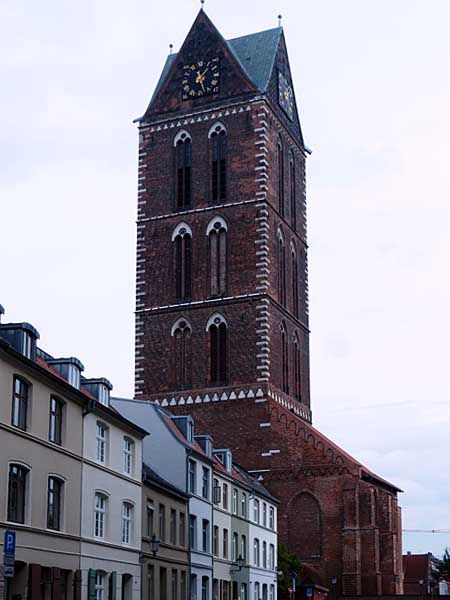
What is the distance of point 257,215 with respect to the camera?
7225cm

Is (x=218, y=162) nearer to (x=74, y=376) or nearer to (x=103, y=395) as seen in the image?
(x=103, y=395)

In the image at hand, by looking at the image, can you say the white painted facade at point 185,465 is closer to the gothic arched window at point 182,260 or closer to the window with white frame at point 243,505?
the window with white frame at point 243,505

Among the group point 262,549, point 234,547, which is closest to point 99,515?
point 234,547

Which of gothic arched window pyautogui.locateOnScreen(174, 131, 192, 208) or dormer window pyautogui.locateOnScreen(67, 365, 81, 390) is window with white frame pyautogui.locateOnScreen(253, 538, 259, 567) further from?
gothic arched window pyautogui.locateOnScreen(174, 131, 192, 208)

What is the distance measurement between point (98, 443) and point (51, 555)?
5.49 m

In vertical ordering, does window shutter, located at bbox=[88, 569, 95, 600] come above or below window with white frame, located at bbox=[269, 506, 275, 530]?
below

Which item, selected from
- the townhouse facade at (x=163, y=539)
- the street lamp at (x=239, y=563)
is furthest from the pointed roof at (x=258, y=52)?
the townhouse facade at (x=163, y=539)

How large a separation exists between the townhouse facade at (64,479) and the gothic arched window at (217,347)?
2984 centimetres

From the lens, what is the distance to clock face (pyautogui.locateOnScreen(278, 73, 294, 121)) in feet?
258

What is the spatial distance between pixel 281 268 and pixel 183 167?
947 centimetres

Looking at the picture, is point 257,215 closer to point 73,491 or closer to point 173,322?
point 173,322

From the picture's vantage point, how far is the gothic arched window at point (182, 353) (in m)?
71.2

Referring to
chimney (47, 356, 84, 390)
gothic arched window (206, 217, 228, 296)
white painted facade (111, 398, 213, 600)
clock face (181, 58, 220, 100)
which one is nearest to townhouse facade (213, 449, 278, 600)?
white painted facade (111, 398, 213, 600)

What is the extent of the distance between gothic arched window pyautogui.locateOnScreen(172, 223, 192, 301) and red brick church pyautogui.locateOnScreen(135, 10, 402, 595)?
93 mm
